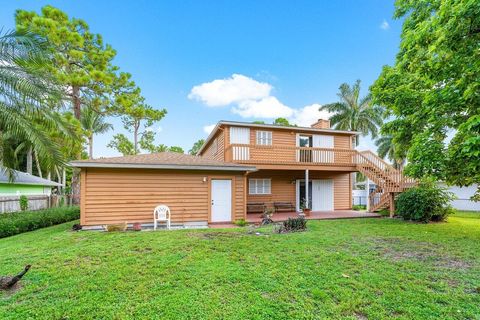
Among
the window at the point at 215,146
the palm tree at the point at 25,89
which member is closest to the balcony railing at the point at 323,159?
the window at the point at 215,146

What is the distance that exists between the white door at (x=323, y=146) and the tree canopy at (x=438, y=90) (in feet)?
16.6

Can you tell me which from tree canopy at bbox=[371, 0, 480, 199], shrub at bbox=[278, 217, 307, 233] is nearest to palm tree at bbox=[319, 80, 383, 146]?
tree canopy at bbox=[371, 0, 480, 199]

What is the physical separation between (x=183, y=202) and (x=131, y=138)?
75.7ft

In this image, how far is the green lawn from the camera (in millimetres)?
3283

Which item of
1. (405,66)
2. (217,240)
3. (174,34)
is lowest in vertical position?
(217,240)

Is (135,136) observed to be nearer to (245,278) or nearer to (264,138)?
(264,138)

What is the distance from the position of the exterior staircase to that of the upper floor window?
516 cm

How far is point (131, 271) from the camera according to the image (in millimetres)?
4543

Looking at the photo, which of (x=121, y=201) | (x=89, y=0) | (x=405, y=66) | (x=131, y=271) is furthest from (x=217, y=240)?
(x=89, y=0)

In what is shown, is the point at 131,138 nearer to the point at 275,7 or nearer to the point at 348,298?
the point at 275,7

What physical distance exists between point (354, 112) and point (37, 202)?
91.6 feet

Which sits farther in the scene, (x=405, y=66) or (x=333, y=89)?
(x=333, y=89)

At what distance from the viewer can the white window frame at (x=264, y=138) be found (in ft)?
46.0

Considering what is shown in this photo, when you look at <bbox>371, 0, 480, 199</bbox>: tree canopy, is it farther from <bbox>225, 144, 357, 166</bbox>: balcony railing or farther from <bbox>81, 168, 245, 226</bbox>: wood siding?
<bbox>81, 168, 245, 226</bbox>: wood siding
